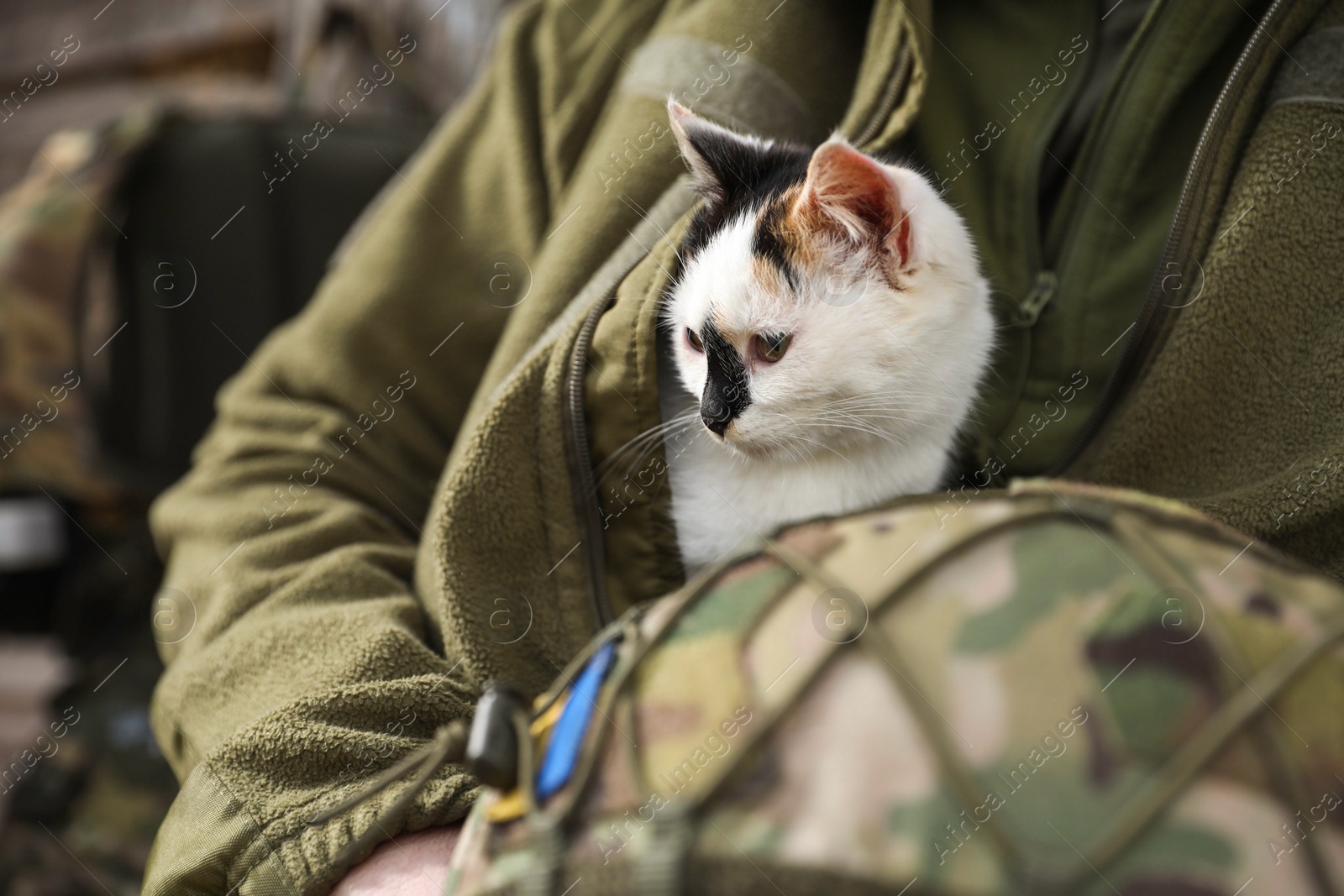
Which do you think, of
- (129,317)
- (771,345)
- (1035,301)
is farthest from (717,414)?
(129,317)

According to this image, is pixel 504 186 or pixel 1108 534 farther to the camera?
pixel 504 186

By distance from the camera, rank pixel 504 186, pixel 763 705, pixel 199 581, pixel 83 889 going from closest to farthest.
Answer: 1. pixel 763 705
2. pixel 199 581
3. pixel 504 186
4. pixel 83 889

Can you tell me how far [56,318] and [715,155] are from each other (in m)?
0.94

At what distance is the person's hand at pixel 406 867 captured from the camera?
47cm

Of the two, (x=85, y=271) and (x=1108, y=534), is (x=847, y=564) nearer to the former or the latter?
(x=1108, y=534)

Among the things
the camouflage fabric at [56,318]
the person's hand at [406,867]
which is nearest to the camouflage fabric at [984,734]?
the person's hand at [406,867]

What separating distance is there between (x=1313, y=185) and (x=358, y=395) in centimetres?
77

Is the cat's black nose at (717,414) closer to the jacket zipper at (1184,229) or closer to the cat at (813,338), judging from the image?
the cat at (813,338)

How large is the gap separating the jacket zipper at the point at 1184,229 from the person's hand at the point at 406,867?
0.52 m

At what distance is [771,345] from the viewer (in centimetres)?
59

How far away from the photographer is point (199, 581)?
71 cm

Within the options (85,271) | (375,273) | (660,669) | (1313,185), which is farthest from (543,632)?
(85,271)

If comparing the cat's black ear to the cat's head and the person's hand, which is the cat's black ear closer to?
the cat's head

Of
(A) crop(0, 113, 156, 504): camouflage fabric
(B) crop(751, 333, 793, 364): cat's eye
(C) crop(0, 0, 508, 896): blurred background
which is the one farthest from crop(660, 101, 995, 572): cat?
(A) crop(0, 113, 156, 504): camouflage fabric
